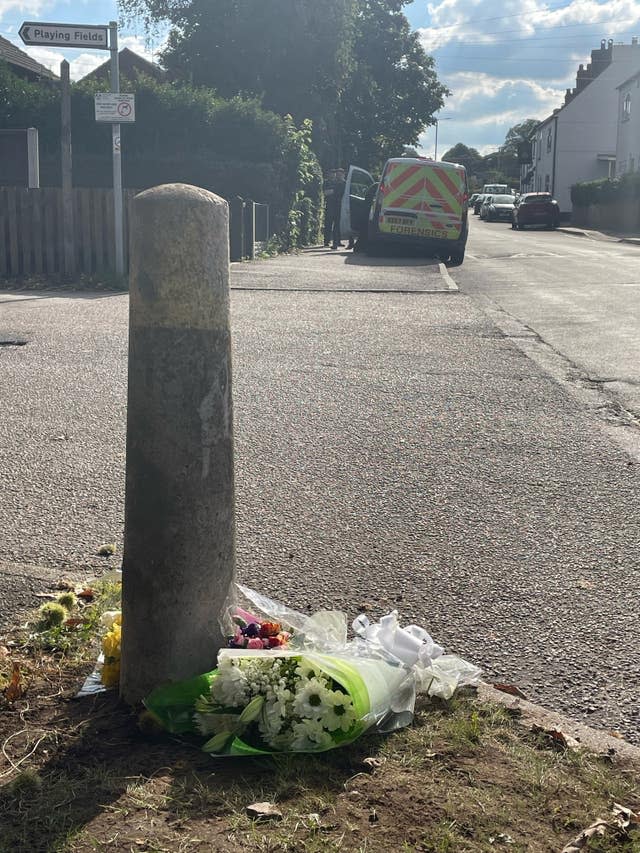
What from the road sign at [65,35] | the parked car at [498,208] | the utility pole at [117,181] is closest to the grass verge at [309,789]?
the road sign at [65,35]

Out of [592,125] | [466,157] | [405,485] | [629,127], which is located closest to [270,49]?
[629,127]

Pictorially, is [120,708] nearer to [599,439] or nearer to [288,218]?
[599,439]

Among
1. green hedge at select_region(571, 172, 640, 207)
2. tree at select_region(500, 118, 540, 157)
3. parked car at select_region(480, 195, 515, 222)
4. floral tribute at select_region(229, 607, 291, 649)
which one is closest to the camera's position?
floral tribute at select_region(229, 607, 291, 649)

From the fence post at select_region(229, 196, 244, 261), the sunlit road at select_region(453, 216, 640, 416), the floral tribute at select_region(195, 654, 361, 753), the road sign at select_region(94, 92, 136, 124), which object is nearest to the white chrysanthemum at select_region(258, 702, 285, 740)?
the floral tribute at select_region(195, 654, 361, 753)

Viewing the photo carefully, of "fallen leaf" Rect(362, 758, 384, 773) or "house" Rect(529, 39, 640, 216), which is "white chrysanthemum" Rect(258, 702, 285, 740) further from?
"house" Rect(529, 39, 640, 216)

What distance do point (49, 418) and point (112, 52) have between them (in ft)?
28.9

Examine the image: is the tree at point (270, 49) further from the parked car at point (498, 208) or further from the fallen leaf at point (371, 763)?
the fallen leaf at point (371, 763)

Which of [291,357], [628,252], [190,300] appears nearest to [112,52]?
[291,357]

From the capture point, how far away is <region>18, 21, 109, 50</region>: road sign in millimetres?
12695

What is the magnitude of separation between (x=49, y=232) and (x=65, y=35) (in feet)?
11.8

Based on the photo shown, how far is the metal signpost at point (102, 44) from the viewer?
12.7 m

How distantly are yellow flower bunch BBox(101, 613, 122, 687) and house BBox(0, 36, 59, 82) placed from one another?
34.2m

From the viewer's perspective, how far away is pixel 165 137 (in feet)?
79.4

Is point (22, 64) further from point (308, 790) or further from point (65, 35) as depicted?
point (308, 790)
